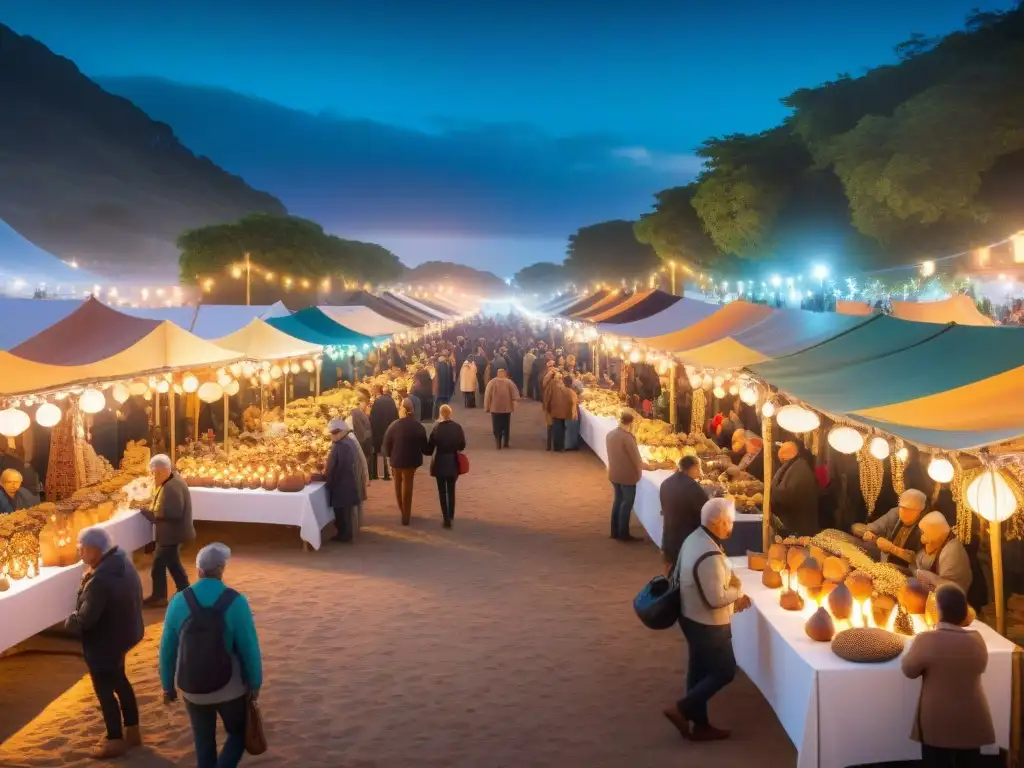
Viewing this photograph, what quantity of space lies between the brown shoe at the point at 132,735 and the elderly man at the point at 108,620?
0.01 m

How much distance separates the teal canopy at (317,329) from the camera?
17.9 metres

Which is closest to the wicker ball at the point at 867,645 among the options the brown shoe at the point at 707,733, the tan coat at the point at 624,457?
the brown shoe at the point at 707,733

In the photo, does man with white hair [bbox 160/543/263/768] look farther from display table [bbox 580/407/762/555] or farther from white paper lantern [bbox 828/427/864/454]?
white paper lantern [bbox 828/427/864/454]

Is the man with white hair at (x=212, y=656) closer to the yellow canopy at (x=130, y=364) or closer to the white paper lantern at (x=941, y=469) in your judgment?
the white paper lantern at (x=941, y=469)

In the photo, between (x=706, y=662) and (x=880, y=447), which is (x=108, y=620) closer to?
(x=706, y=662)

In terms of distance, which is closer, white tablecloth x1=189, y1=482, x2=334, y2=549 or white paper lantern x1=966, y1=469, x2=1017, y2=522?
white paper lantern x1=966, y1=469, x2=1017, y2=522

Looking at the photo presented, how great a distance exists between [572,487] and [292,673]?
292 inches

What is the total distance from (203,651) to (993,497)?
4241mm

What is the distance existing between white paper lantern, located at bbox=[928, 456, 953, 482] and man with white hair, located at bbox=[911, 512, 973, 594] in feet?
0.82

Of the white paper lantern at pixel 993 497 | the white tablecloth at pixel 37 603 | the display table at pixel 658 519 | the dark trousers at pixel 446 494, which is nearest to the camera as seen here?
the white paper lantern at pixel 993 497

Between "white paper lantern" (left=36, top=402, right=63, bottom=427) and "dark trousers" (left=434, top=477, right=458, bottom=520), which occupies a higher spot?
"white paper lantern" (left=36, top=402, right=63, bottom=427)

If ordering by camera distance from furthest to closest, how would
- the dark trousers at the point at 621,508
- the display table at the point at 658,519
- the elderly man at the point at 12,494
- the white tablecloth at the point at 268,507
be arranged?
the dark trousers at the point at 621,508 < the white tablecloth at the point at 268,507 < the display table at the point at 658,519 < the elderly man at the point at 12,494

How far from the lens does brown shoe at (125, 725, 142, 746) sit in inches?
211

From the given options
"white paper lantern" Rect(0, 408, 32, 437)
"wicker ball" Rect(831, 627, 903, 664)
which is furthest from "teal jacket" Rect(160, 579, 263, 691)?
"white paper lantern" Rect(0, 408, 32, 437)
